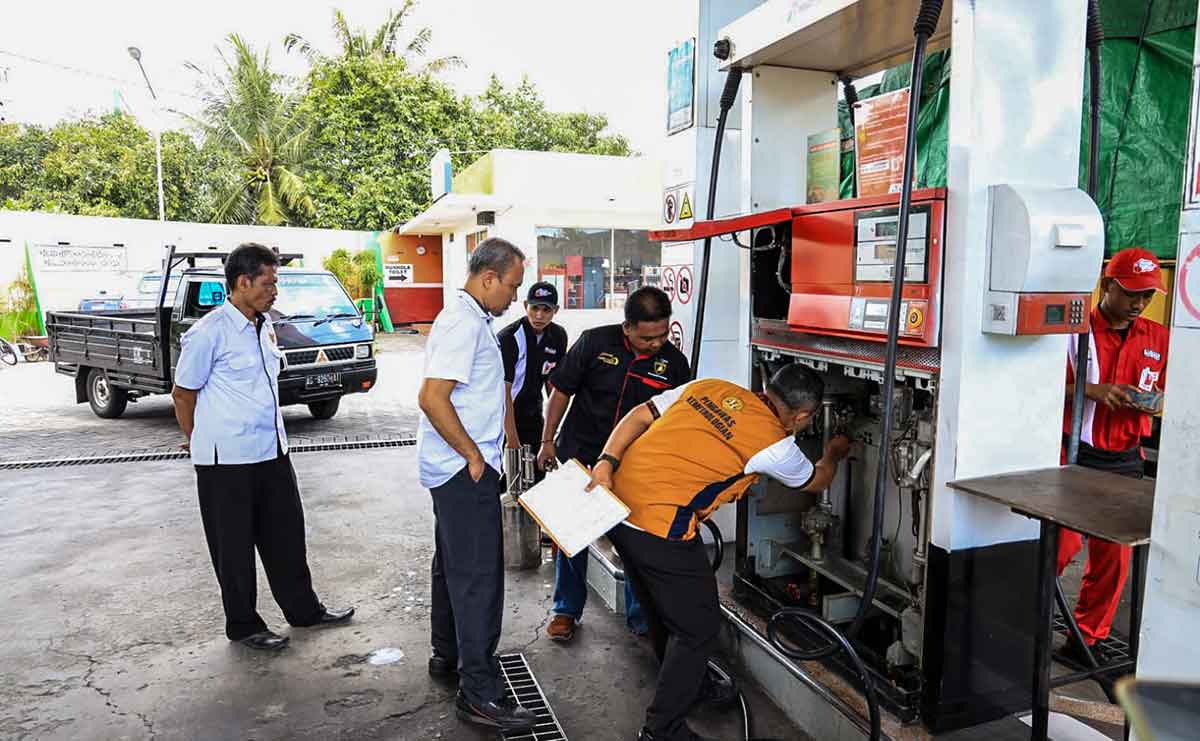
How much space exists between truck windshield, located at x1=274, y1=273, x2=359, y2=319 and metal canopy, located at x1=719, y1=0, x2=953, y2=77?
7103mm

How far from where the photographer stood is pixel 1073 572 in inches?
187

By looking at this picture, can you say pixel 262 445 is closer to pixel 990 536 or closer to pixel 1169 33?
pixel 990 536

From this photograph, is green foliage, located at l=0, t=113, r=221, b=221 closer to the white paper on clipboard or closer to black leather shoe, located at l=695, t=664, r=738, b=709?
the white paper on clipboard

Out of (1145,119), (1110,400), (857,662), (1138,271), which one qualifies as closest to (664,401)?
(857,662)

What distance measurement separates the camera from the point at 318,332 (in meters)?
9.53

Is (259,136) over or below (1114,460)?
over

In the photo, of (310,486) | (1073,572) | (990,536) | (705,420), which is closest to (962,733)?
(990,536)

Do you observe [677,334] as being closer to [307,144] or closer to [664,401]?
[664,401]

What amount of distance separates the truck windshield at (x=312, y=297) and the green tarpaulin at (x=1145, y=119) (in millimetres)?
7268

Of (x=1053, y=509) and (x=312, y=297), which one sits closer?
(x=1053, y=509)

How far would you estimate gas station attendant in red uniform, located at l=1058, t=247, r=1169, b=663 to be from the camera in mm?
3559


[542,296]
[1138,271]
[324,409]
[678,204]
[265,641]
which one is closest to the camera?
[1138,271]

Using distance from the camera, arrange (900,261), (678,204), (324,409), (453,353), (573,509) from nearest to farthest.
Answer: (900,261) < (573,509) < (453,353) < (678,204) < (324,409)

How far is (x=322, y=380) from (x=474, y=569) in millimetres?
6631
